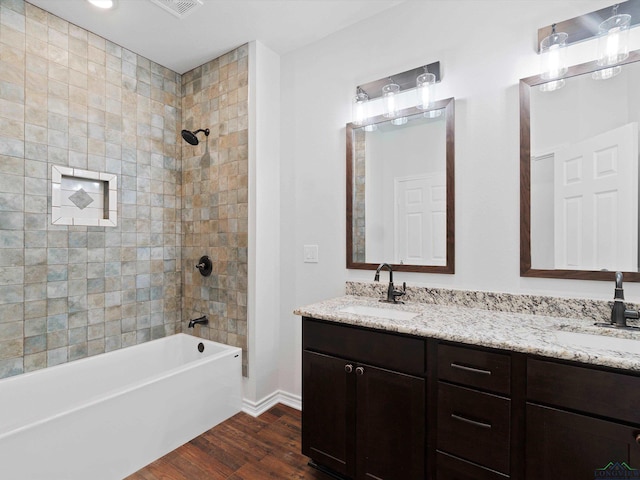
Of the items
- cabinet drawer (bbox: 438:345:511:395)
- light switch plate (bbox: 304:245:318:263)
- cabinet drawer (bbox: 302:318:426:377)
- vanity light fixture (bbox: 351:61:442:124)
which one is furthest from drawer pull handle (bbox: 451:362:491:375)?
vanity light fixture (bbox: 351:61:442:124)

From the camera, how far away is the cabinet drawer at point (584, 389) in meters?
0.99

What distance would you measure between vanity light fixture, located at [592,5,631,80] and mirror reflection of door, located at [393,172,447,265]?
82 centimetres

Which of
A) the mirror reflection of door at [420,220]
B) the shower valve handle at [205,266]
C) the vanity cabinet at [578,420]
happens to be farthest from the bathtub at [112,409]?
the vanity cabinet at [578,420]

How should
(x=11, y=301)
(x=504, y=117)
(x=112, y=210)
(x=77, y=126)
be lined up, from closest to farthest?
(x=504, y=117) < (x=11, y=301) < (x=77, y=126) < (x=112, y=210)

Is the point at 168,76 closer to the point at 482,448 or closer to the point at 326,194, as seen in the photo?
the point at 326,194

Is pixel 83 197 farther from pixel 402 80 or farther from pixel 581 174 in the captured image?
pixel 581 174

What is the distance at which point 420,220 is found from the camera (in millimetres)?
1957

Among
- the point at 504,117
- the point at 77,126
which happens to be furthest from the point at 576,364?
the point at 77,126

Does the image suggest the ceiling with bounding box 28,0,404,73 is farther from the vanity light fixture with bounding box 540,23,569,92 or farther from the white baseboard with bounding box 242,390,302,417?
the white baseboard with bounding box 242,390,302,417

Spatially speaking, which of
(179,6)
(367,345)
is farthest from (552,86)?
(179,6)

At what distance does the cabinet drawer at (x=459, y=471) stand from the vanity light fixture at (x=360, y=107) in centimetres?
187

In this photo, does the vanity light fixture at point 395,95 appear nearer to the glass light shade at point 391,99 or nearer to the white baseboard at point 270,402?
the glass light shade at point 391,99

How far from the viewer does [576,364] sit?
1.07 meters

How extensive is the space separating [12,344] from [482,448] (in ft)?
8.49
